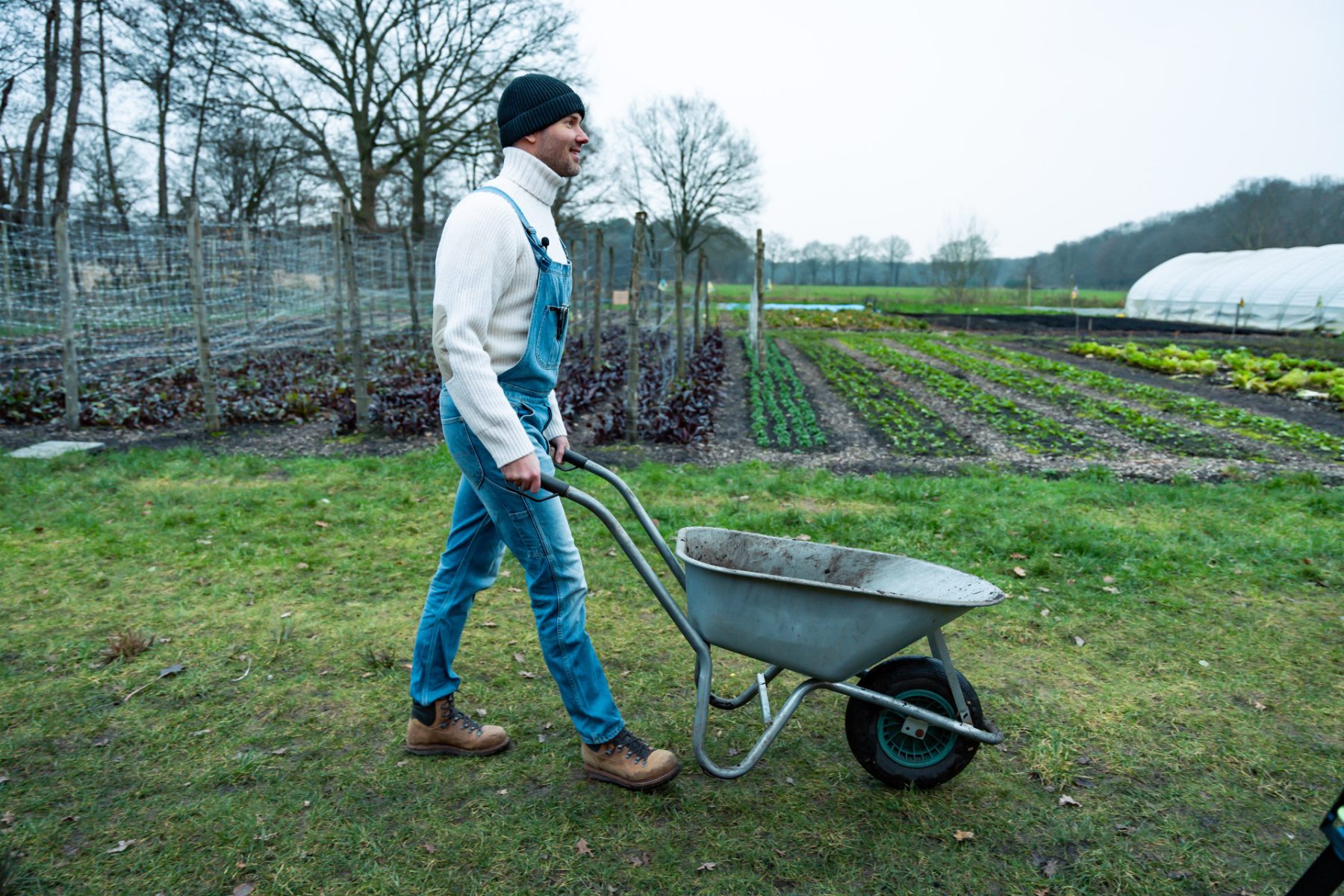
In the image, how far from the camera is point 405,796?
2605 millimetres

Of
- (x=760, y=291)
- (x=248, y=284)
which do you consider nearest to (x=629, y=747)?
(x=760, y=291)

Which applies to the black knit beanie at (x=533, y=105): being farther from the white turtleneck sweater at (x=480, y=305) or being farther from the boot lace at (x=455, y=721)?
the boot lace at (x=455, y=721)

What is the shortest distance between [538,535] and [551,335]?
1.92ft

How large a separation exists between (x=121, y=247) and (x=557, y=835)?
57.7 feet

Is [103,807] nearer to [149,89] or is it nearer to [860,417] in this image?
[860,417]

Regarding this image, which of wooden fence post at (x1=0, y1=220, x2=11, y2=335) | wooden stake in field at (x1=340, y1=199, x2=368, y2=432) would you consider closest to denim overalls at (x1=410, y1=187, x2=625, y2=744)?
wooden stake in field at (x1=340, y1=199, x2=368, y2=432)

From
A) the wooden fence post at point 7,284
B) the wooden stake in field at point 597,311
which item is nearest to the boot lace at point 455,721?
the wooden stake in field at point 597,311

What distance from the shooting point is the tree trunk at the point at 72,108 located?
53.0 feet

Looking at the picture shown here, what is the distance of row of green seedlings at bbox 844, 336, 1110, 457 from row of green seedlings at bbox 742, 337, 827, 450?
1.94 metres

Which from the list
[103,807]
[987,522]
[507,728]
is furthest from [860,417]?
[103,807]

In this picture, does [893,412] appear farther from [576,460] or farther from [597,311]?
[576,460]

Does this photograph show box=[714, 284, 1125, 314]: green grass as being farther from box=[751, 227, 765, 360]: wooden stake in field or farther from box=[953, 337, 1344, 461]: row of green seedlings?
box=[953, 337, 1344, 461]: row of green seedlings

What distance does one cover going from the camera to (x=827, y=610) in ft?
7.54

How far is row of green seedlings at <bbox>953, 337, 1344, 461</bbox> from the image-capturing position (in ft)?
27.7
